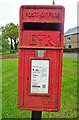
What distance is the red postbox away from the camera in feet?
10.4

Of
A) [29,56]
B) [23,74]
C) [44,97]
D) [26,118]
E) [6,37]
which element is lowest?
[26,118]

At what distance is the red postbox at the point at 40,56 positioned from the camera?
3.17 m

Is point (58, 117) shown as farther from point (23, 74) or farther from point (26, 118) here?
point (23, 74)

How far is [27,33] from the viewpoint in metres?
3.20

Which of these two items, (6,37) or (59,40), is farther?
(6,37)

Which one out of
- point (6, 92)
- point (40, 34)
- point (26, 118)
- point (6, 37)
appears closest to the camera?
point (40, 34)

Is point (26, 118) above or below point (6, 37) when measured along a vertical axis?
below

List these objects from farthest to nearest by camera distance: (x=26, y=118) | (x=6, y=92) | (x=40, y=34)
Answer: (x=6, y=92) < (x=26, y=118) < (x=40, y=34)

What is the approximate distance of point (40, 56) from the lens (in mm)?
3211

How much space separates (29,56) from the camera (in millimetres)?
3225

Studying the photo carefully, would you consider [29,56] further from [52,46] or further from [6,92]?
[6,92]

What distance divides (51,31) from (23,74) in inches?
23.6

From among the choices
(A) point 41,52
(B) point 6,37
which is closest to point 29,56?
(A) point 41,52

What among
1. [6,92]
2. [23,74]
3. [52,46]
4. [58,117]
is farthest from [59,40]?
[6,92]
